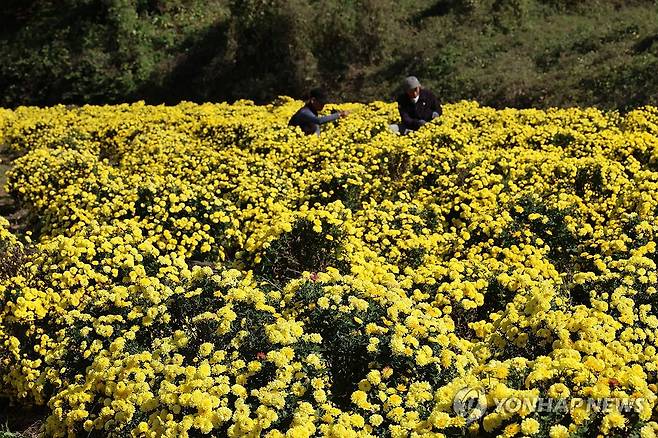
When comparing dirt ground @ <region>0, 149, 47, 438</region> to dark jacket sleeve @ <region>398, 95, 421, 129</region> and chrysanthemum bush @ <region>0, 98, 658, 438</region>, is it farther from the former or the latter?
dark jacket sleeve @ <region>398, 95, 421, 129</region>

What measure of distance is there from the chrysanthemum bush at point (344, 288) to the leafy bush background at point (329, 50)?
7751 millimetres

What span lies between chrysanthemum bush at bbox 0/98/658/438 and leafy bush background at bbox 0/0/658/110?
7751 mm

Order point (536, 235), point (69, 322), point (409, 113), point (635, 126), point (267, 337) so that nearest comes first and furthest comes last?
point (267, 337) < point (69, 322) < point (536, 235) < point (635, 126) < point (409, 113)

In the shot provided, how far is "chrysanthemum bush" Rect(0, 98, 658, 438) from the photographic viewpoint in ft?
11.9

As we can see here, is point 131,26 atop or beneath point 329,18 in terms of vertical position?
beneath

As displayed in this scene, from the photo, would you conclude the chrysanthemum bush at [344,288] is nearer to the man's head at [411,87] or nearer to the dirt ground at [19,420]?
the dirt ground at [19,420]

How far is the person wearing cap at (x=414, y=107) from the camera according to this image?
10469mm

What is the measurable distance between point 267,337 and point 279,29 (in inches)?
715

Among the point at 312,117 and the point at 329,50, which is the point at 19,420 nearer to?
the point at 312,117

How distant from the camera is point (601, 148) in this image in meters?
Answer: 8.44

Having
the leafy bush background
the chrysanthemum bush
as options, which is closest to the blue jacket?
the chrysanthemum bush

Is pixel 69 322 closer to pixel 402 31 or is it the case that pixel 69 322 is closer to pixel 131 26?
pixel 402 31

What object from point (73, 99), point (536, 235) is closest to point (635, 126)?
point (536, 235)

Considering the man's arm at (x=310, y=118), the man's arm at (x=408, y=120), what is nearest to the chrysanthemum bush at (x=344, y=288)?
the man's arm at (x=310, y=118)
